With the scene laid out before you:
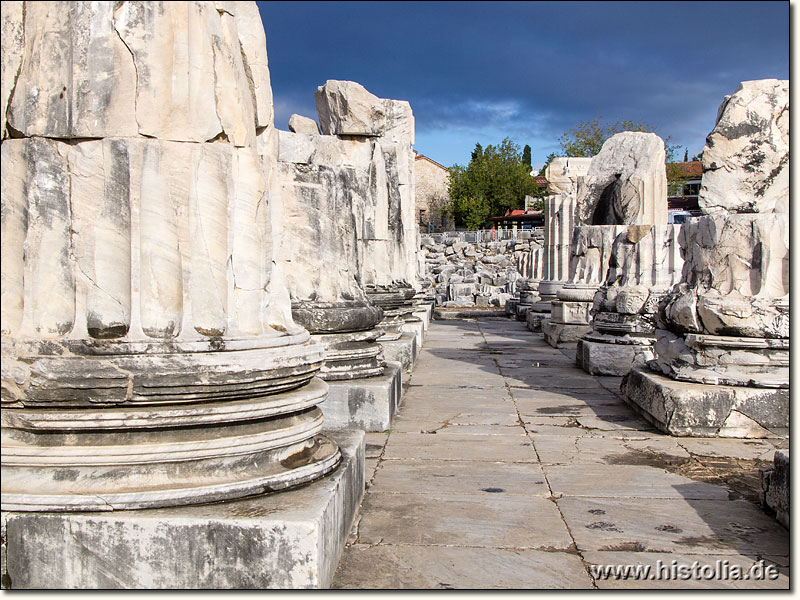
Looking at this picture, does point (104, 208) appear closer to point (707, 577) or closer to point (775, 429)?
point (707, 577)

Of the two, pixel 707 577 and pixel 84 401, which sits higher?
pixel 84 401

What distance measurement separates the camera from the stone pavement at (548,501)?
9.85 feet

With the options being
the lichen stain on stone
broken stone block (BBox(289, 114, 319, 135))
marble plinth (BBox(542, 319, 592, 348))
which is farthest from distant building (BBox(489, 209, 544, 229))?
the lichen stain on stone

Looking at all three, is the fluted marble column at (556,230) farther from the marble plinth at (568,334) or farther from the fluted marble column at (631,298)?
the fluted marble column at (631,298)

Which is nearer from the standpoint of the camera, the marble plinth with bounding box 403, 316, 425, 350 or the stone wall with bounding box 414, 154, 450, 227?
the marble plinth with bounding box 403, 316, 425, 350

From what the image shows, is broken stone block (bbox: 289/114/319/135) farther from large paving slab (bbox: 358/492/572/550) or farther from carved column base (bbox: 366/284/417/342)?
large paving slab (bbox: 358/492/572/550)

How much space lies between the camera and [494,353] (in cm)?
1070

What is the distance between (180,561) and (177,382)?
620 mm

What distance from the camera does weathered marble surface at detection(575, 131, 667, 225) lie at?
10679 millimetres

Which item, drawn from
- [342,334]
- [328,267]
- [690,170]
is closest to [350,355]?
[342,334]

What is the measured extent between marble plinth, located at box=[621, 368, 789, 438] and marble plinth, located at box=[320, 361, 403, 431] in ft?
6.47

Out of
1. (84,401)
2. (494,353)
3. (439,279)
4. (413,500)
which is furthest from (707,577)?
Answer: (439,279)

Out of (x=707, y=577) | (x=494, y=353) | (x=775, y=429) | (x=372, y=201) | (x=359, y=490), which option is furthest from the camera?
(x=494, y=353)

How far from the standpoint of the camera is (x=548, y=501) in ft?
12.7
